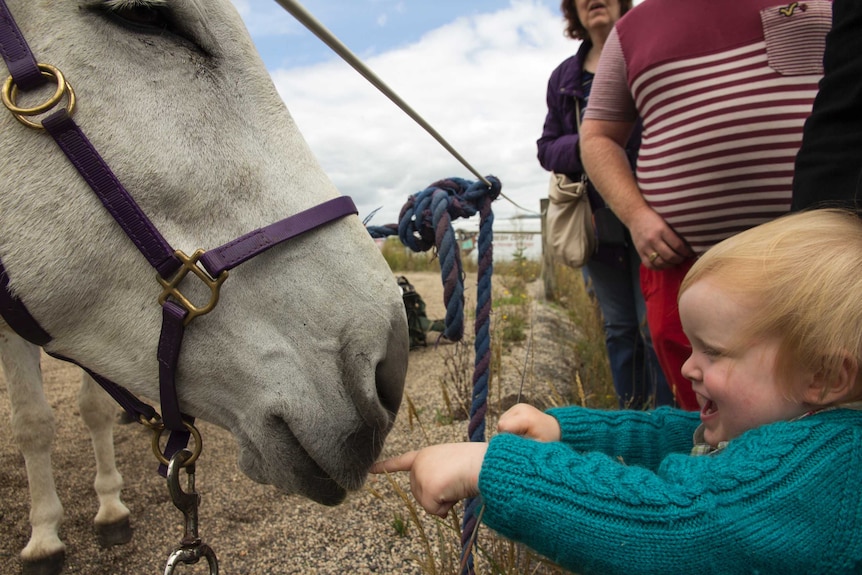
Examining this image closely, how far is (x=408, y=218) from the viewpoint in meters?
1.42

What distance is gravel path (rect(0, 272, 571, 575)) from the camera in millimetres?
1921

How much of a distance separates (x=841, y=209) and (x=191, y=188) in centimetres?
125

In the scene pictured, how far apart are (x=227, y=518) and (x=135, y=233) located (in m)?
→ 1.67

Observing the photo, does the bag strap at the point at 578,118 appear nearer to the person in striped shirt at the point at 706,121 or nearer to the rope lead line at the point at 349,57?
the person in striped shirt at the point at 706,121

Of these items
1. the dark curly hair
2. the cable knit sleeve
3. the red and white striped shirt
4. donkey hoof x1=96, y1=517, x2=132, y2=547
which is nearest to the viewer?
the cable knit sleeve

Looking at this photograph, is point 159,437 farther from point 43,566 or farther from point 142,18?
point 43,566

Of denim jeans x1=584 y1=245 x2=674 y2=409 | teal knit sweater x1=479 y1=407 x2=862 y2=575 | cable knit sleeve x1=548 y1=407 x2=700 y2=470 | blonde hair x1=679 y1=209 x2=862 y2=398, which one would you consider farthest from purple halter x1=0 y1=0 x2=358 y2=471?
denim jeans x1=584 y1=245 x2=674 y2=409

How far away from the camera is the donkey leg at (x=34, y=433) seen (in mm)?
1980

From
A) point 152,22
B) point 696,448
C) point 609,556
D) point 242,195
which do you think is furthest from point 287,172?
point 696,448

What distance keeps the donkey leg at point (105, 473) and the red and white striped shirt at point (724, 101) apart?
2330mm

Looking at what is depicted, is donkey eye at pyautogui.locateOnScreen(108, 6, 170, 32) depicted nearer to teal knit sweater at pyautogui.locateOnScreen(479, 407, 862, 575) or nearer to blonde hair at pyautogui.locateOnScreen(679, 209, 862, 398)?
teal knit sweater at pyautogui.locateOnScreen(479, 407, 862, 575)

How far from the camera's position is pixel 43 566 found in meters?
1.91

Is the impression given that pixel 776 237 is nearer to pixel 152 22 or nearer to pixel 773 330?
pixel 773 330

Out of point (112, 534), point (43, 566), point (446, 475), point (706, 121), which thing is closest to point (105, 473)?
point (112, 534)
